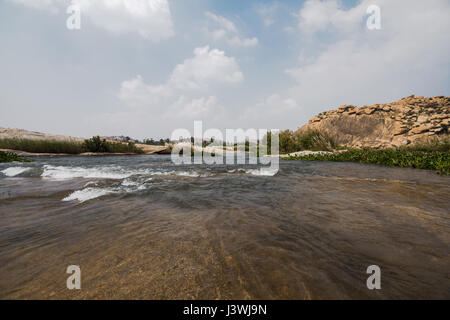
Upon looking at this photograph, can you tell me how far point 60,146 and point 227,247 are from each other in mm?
22582

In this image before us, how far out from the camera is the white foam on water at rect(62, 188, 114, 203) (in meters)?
3.27

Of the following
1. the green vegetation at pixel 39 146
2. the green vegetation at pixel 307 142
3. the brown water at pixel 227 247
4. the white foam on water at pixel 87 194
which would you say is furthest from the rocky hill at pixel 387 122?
the green vegetation at pixel 39 146

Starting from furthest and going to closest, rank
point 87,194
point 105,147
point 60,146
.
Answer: point 105,147 < point 60,146 < point 87,194

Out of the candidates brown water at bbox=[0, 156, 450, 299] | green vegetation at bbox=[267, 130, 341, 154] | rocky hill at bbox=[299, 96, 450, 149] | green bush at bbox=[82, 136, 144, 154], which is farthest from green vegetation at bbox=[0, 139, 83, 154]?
rocky hill at bbox=[299, 96, 450, 149]

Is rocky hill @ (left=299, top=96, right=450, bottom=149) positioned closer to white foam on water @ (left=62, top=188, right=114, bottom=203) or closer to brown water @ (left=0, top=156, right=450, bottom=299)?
brown water @ (left=0, top=156, right=450, bottom=299)

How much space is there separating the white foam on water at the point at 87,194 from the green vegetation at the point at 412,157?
9343 millimetres

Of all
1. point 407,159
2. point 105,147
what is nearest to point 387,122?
point 407,159

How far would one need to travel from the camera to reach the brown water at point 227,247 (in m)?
1.10

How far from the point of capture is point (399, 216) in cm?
230

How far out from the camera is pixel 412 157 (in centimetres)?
791

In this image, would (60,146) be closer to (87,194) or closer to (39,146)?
(39,146)

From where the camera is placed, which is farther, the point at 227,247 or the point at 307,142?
the point at 307,142
